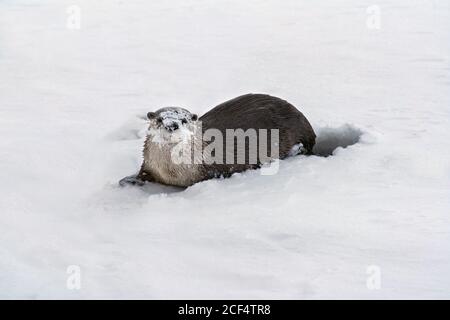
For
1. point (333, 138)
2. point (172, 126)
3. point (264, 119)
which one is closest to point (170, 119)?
point (172, 126)

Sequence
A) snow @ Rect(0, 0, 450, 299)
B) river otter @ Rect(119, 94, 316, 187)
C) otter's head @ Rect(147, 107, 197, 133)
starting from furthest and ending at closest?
1. river otter @ Rect(119, 94, 316, 187)
2. otter's head @ Rect(147, 107, 197, 133)
3. snow @ Rect(0, 0, 450, 299)

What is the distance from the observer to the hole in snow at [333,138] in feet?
15.3

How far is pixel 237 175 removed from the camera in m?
4.10

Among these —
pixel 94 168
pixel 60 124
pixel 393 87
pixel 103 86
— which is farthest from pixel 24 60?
pixel 393 87

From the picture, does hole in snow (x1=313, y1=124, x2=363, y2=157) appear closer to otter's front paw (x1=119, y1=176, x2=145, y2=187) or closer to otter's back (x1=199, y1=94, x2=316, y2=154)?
otter's back (x1=199, y1=94, x2=316, y2=154)

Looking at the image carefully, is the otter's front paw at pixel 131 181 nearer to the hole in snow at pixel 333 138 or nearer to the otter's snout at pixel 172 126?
the otter's snout at pixel 172 126

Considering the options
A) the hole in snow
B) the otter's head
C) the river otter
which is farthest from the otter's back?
the otter's head

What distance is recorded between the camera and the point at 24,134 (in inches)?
186

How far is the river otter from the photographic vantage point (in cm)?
397

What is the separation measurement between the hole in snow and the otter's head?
3.79ft

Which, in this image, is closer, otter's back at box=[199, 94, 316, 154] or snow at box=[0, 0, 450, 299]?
snow at box=[0, 0, 450, 299]

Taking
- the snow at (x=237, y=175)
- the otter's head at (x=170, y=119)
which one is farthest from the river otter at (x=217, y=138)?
the snow at (x=237, y=175)

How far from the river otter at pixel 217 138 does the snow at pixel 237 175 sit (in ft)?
0.41

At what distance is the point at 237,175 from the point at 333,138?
98 cm
